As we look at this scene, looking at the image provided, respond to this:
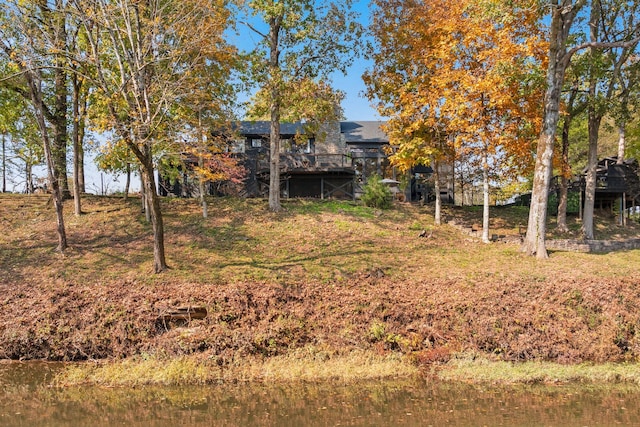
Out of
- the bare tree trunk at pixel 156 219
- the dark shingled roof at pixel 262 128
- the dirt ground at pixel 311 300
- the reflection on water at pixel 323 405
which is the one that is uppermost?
the dark shingled roof at pixel 262 128

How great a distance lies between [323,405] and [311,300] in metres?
4.20

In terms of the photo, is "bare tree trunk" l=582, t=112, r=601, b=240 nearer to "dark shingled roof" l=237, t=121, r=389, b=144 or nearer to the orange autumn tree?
the orange autumn tree

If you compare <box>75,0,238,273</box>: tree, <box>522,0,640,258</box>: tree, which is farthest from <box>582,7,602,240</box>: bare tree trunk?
<box>75,0,238,273</box>: tree

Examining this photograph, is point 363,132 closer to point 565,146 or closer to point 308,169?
point 308,169

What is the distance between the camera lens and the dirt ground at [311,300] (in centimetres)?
1039

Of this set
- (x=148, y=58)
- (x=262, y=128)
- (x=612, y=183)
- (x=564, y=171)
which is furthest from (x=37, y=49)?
(x=612, y=183)

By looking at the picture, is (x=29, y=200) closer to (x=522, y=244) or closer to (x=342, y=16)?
(x=342, y=16)

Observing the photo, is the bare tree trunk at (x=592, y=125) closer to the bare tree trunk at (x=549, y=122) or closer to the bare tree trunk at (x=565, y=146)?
the bare tree trunk at (x=565, y=146)

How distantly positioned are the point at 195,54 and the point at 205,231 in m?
7.05

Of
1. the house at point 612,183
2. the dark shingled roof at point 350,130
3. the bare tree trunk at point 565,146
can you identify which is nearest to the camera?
the bare tree trunk at point 565,146

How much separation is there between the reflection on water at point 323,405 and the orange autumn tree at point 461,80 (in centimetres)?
1069

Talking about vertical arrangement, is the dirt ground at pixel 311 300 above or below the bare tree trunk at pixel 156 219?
below

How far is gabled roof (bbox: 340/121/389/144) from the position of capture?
1220 inches

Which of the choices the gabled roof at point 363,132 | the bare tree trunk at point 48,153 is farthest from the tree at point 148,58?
the gabled roof at point 363,132
